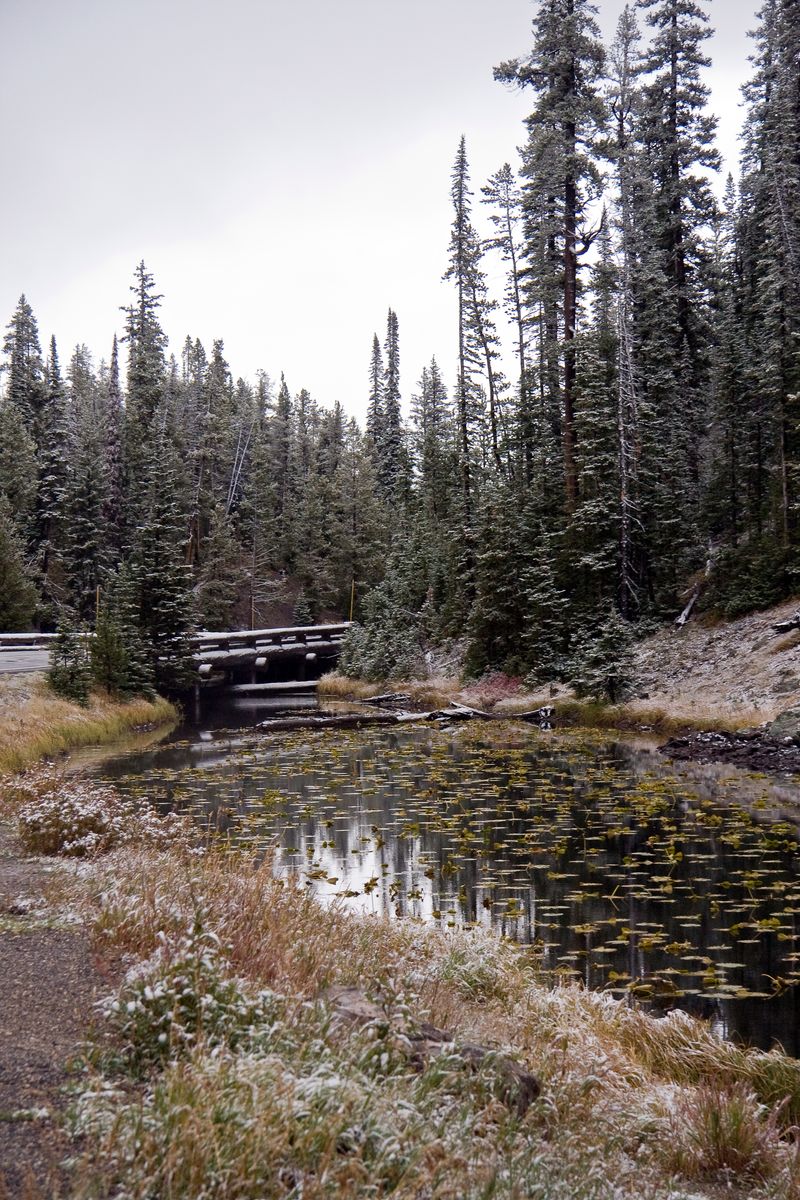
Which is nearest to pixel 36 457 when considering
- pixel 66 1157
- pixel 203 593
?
pixel 203 593

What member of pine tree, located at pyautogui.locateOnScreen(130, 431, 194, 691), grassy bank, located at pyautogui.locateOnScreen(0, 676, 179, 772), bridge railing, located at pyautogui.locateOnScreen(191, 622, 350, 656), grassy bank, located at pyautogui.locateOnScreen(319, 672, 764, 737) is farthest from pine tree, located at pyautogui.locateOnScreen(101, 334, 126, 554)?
grassy bank, located at pyautogui.locateOnScreen(0, 676, 179, 772)

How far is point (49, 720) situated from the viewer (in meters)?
23.4

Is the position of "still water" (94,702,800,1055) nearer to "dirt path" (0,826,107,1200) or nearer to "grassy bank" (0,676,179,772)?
"grassy bank" (0,676,179,772)

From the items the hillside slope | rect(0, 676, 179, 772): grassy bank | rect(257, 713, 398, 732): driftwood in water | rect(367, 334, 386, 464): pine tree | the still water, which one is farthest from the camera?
rect(367, 334, 386, 464): pine tree

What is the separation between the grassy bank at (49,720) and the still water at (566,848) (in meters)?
2.00

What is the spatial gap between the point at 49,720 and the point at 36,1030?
66.5 feet

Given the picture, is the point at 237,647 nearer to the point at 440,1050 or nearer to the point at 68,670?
the point at 68,670

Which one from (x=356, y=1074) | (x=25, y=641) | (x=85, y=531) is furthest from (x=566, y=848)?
(x=85, y=531)

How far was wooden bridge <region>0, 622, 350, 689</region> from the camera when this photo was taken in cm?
3684

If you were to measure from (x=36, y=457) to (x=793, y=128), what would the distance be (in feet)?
147

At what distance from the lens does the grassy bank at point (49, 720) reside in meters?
20.0

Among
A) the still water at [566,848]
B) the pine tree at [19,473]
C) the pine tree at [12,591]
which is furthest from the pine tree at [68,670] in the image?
the pine tree at [19,473]

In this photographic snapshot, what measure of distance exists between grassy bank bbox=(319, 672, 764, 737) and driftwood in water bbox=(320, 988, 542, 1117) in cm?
1710

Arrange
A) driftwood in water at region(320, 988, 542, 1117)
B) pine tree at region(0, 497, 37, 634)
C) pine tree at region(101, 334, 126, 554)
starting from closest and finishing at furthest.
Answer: driftwood in water at region(320, 988, 542, 1117) → pine tree at region(0, 497, 37, 634) → pine tree at region(101, 334, 126, 554)
